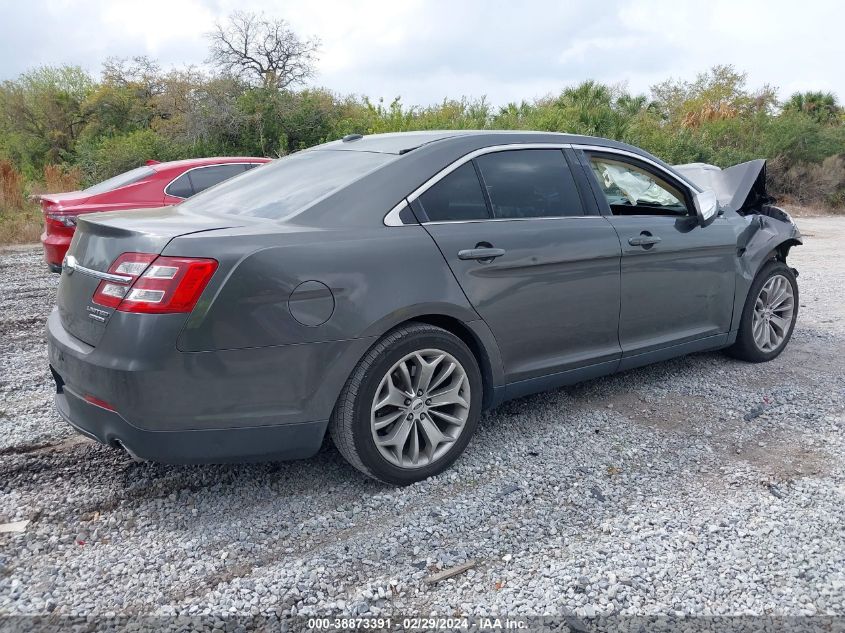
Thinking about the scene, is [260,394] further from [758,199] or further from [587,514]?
[758,199]

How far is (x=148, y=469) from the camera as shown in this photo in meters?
3.37

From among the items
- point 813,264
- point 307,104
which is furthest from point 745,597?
point 307,104

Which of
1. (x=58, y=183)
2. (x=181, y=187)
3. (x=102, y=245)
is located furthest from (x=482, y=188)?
(x=58, y=183)

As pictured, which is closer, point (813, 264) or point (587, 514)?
point (587, 514)

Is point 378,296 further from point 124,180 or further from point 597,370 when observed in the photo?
point 124,180

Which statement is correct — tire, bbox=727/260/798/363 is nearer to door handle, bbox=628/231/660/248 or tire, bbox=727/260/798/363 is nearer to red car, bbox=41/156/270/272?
door handle, bbox=628/231/660/248

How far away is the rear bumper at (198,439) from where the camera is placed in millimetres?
2693

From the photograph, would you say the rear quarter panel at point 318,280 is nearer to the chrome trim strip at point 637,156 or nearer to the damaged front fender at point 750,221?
the chrome trim strip at point 637,156

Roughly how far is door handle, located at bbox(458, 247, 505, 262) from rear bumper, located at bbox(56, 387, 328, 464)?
103 cm

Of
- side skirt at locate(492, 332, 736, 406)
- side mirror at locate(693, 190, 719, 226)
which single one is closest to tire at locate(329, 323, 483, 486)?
side skirt at locate(492, 332, 736, 406)

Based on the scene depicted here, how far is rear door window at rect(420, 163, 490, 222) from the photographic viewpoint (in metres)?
3.31

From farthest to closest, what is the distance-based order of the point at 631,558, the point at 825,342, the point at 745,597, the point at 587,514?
the point at 825,342
the point at 587,514
the point at 631,558
the point at 745,597

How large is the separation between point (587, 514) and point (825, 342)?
13.0 feet

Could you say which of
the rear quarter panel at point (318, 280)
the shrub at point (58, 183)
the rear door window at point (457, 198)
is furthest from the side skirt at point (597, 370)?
the shrub at point (58, 183)
